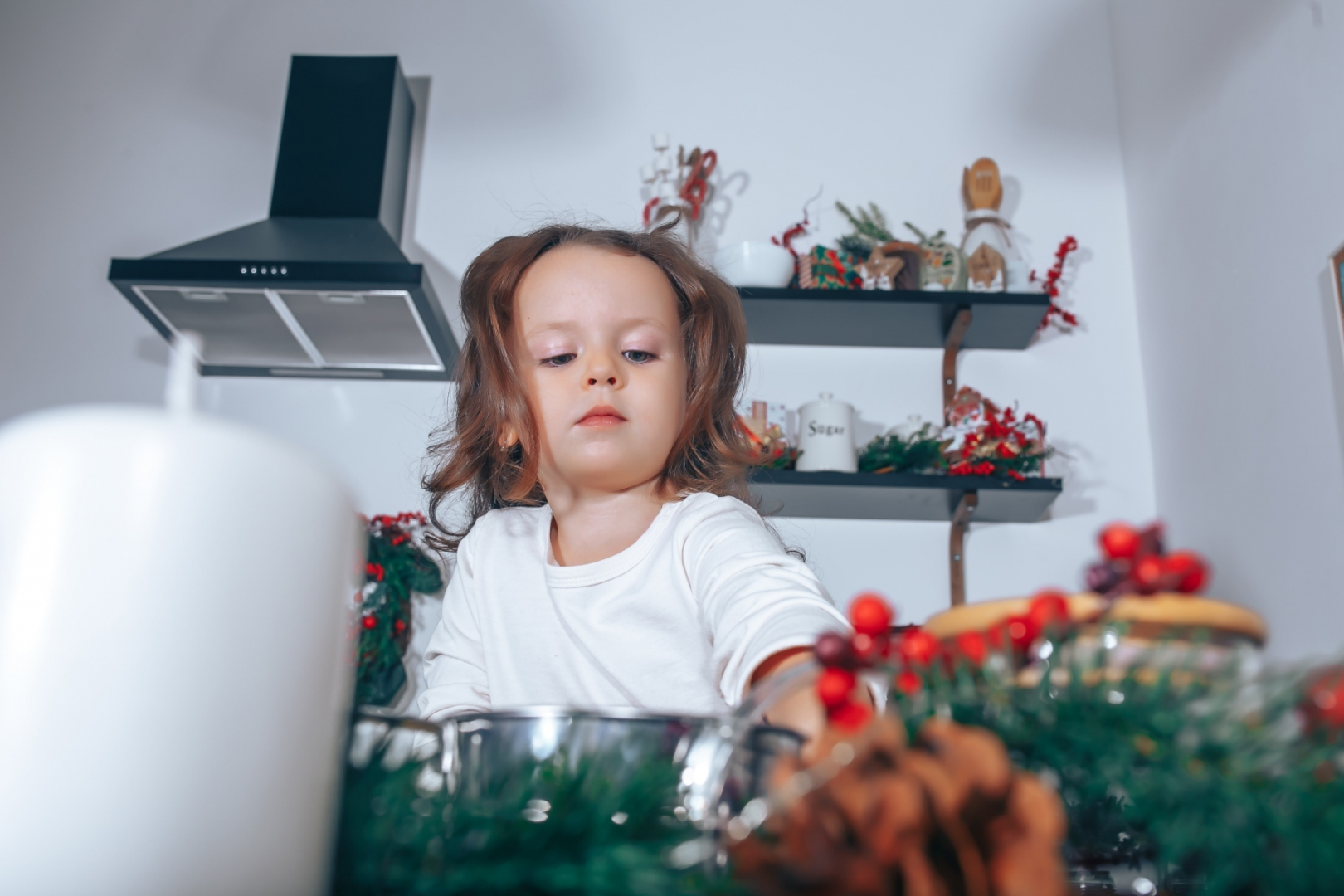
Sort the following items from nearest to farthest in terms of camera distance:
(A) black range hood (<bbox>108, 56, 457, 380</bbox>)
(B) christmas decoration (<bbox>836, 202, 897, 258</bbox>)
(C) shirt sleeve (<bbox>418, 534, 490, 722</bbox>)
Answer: (C) shirt sleeve (<bbox>418, 534, 490, 722</bbox>) → (A) black range hood (<bbox>108, 56, 457, 380</bbox>) → (B) christmas decoration (<bbox>836, 202, 897, 258</bbox>)

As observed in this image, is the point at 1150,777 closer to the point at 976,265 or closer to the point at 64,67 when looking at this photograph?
the point at 976,265

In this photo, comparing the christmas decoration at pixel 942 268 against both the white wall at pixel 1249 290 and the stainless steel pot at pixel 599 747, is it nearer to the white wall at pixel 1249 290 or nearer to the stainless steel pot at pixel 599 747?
the white wall at pixel 1249 290

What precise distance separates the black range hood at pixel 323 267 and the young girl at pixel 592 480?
1.04 meters

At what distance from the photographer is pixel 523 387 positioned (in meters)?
1.06

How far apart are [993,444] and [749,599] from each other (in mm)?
1820

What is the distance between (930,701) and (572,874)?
97 millimetres

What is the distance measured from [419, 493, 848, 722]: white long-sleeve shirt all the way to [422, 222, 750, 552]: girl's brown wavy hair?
0.29 ft

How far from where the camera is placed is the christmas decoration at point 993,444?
2.24 metres

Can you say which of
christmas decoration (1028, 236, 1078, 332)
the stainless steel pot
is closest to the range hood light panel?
christmas decoration (1028, 236, 1078, 332)

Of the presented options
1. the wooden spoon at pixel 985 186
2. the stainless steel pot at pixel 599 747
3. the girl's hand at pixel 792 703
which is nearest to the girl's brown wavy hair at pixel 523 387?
the girl's hand at pixel 792 703

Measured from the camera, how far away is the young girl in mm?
906

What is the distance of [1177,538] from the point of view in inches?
91.0

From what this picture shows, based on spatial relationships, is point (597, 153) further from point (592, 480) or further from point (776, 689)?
point (776, 689)

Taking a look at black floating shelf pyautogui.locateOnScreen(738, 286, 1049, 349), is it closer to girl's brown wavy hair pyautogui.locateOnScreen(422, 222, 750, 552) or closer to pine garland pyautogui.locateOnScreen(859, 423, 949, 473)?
pine garland pyautogui.locateOnScreen(859, 423, 949, 473)
